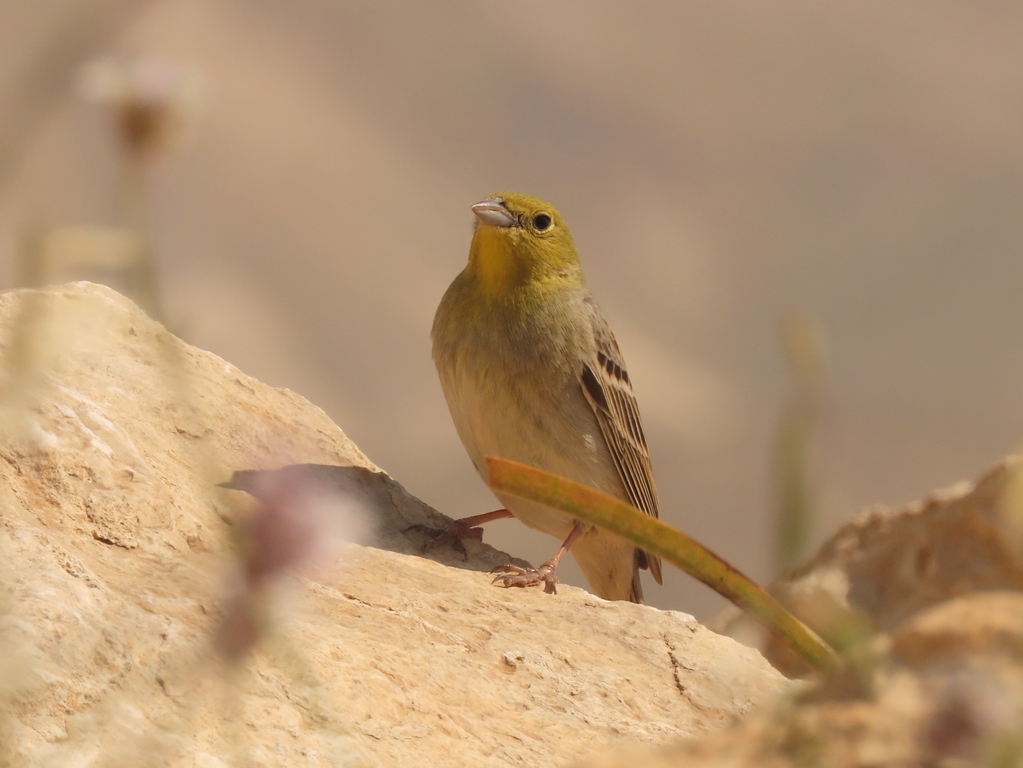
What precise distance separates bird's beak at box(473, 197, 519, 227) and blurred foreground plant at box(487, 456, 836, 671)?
3589mm

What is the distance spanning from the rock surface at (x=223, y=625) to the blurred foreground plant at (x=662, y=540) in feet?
1.47

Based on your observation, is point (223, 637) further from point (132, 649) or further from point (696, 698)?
point (696, 698)

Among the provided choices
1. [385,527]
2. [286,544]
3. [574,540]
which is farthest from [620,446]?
[286,544]

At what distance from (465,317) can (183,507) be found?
6.51 ft

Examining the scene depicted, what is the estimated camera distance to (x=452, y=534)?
4836 millimetres

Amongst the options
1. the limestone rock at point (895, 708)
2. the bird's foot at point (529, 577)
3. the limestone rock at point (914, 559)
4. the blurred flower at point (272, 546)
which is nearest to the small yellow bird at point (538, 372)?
the bird's foot at point (529, 577)

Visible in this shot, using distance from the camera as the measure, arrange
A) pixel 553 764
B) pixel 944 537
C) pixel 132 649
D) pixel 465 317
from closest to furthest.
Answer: pixel 132 649 → pixel 553 764 → pixel 944 537 → pixel 465 317

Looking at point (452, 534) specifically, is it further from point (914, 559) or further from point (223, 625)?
point (223, 625)

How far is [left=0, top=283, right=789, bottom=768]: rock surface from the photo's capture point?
2238 mm

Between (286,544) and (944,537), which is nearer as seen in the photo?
(286,544)

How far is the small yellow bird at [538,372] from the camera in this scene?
4938 mm

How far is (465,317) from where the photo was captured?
511 cm

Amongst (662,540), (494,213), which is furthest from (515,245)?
(662,540)

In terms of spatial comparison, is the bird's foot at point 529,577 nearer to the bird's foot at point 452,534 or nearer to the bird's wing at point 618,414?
the bird's foot at point 452,534
